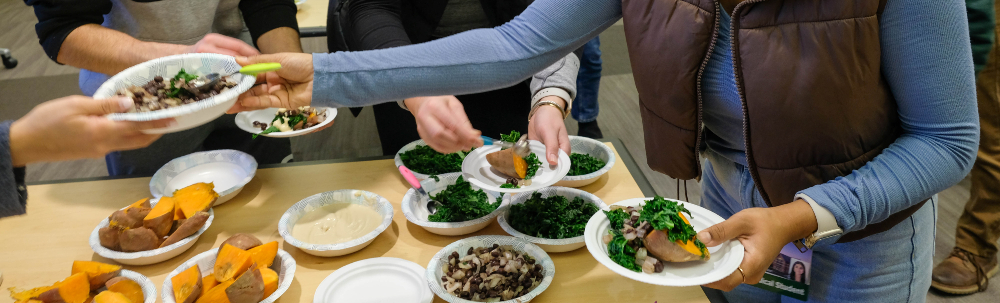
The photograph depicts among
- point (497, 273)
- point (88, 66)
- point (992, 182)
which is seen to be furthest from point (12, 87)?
point (992, 182)

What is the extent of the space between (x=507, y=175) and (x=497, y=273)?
0.39 meters

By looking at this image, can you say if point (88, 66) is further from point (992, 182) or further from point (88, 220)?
point (992, 182)

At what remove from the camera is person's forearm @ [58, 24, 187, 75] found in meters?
1.70

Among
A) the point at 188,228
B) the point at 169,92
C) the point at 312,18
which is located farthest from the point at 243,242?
the point at 312,18

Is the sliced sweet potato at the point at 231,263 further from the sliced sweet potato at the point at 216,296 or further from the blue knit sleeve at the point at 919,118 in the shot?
the blue knit sleeve at the point at 919,118

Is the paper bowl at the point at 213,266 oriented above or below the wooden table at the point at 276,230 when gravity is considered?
above

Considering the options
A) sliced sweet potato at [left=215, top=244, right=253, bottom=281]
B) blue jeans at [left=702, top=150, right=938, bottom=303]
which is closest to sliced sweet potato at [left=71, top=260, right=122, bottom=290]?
sliced sweet potato at [left=215, top=244, right=253, bottom=281]

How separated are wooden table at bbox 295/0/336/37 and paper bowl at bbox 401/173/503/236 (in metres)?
1.59

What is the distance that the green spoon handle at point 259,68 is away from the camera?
1299 millimetres

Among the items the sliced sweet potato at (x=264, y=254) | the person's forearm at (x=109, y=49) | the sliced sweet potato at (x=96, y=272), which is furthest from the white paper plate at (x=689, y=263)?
the person's forearm at (x=109, y=49)

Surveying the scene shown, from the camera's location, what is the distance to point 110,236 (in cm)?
145

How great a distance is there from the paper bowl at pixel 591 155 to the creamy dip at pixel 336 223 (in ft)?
1.89

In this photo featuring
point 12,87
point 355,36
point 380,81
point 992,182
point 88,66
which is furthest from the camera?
point 12,87

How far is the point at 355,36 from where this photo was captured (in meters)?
2.06
